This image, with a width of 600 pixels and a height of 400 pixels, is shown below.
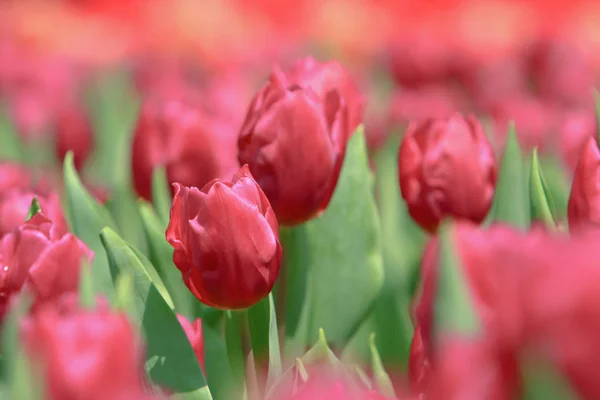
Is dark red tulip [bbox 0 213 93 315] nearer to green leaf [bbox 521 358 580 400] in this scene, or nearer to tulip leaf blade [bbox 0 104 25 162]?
green leaf [bbox 521 358 580 400]

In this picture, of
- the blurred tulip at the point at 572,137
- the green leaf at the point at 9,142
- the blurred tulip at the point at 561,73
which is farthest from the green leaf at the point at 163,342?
the blurred tulip at the point at 561,73

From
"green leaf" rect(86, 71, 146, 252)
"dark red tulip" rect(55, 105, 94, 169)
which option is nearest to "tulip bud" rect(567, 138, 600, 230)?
"green leaf" rect(86, 71, 146, 252)

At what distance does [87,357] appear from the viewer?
0.93 feet

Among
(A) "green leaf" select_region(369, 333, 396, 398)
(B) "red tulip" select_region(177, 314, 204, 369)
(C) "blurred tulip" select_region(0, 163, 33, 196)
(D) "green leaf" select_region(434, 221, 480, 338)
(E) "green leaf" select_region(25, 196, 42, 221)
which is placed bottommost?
(A) "green leaf" select_region(369, 333, 396, 398)

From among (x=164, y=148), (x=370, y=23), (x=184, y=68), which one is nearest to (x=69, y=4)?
(x=370, y=23)

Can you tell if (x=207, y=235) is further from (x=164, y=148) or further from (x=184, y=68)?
(x=184, y=68)

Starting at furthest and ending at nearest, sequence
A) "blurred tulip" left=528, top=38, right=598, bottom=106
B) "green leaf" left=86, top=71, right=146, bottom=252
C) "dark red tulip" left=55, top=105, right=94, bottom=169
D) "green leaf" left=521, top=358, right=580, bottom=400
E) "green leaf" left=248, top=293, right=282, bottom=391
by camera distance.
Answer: "blurred tulip" left=528, top=38, right=598, bottom=106
"dark red tulip" left=55, top=105, right=94, bottom=169
"green leaf" left=86, top=71, right=146, bottom=252
"green leaf" left=248, top=293, right=282, bottom=391
"green leaf" left=521, top=358, right=580, bottom=400

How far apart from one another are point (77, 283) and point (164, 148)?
25cm

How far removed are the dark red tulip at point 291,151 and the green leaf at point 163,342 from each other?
0.10m

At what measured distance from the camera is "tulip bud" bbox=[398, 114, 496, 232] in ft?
1.91

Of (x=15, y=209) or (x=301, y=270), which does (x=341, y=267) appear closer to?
(x=301, y=270)

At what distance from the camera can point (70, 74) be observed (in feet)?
4.75

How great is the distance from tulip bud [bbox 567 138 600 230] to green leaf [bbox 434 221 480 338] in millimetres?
189

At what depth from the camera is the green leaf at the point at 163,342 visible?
1.44 ft
